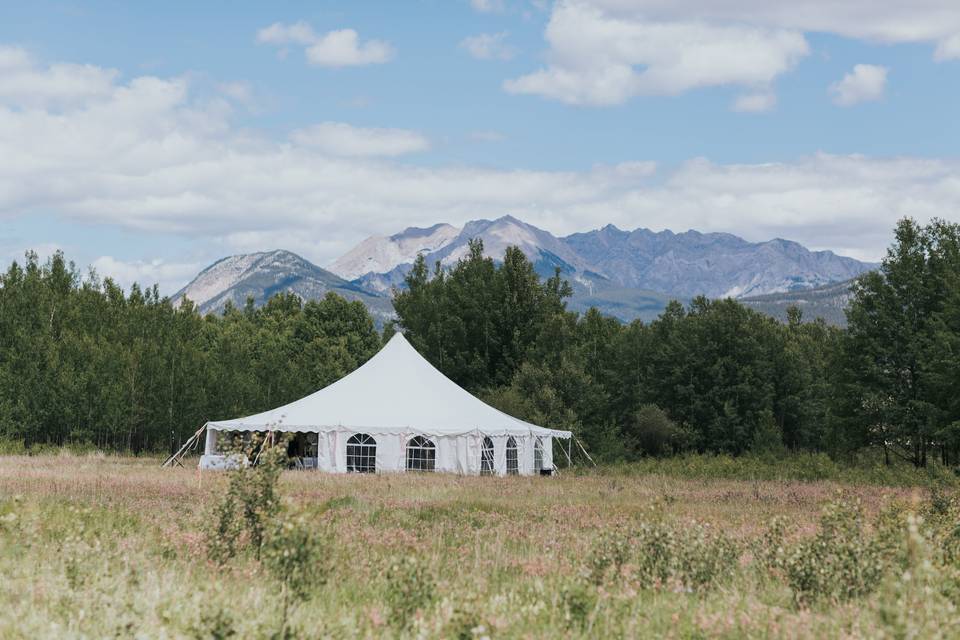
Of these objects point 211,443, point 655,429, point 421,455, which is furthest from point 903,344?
point 211,443

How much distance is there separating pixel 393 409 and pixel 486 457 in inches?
164

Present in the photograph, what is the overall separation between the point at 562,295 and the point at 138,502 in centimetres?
4894

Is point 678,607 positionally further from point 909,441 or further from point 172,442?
point 172,442

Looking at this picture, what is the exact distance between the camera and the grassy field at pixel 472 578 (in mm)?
6164

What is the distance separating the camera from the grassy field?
6.16 meters

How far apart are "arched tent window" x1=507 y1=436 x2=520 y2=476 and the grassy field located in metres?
22.5

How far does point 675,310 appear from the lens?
71.4 meters

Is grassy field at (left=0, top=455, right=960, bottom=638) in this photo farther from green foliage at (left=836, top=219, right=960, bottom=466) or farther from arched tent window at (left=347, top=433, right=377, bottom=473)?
green foliage at (left=836, top=219, right=960, bottom=466)

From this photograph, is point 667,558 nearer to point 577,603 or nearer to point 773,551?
point 773,551

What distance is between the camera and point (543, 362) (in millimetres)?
54031

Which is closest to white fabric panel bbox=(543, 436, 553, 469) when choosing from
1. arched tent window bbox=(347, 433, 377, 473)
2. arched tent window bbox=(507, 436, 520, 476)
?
arched tent window bbox=(507, 436, 520, 476)

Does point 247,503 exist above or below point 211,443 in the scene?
above

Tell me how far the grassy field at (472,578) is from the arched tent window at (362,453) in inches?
816

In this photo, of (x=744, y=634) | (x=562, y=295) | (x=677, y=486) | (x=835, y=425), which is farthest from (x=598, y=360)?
(x=744, y=634)
